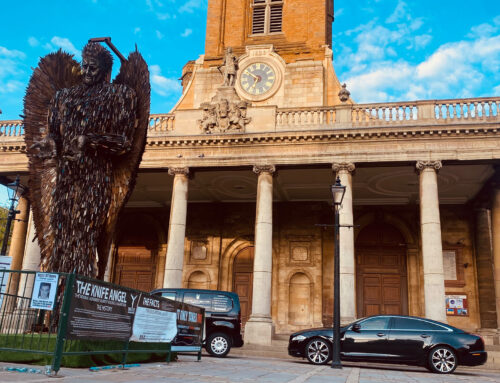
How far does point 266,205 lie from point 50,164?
44.7 ft

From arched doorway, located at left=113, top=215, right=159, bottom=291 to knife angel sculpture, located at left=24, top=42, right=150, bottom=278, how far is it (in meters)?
22.2

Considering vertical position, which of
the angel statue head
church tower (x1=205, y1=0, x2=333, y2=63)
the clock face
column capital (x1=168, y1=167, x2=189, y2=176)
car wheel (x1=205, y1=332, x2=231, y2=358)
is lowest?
car wheel (x1=205, y1=332, x2=231, y2=358)

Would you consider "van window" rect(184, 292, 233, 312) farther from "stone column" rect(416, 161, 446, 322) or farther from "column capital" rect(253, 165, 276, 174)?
"stone column" rect(416, 161, 446, 322)

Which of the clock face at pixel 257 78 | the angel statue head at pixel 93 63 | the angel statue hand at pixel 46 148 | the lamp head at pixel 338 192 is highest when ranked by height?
the clock face at pixel 257 78

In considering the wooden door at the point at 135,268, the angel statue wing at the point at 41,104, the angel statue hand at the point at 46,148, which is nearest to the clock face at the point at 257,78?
the wooden door at the point at 135,268

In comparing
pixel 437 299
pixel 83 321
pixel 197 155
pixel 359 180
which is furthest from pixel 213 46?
pixel 83 321

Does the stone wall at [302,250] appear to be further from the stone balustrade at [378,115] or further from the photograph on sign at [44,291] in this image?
the photograph on sign at [44,291]

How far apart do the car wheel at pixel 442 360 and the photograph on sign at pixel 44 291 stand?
32.5 feet

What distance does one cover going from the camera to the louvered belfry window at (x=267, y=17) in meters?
28.1

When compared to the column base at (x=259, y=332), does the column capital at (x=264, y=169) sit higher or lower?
higher

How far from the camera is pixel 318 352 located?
1332cm

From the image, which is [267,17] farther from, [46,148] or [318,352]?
[46,148]

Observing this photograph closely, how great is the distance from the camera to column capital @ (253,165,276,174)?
21484mm

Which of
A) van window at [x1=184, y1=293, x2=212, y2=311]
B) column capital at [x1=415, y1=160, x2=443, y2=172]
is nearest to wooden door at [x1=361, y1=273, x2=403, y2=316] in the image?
column capital at [x1=415, y1=160, x2=443, y2=172]
